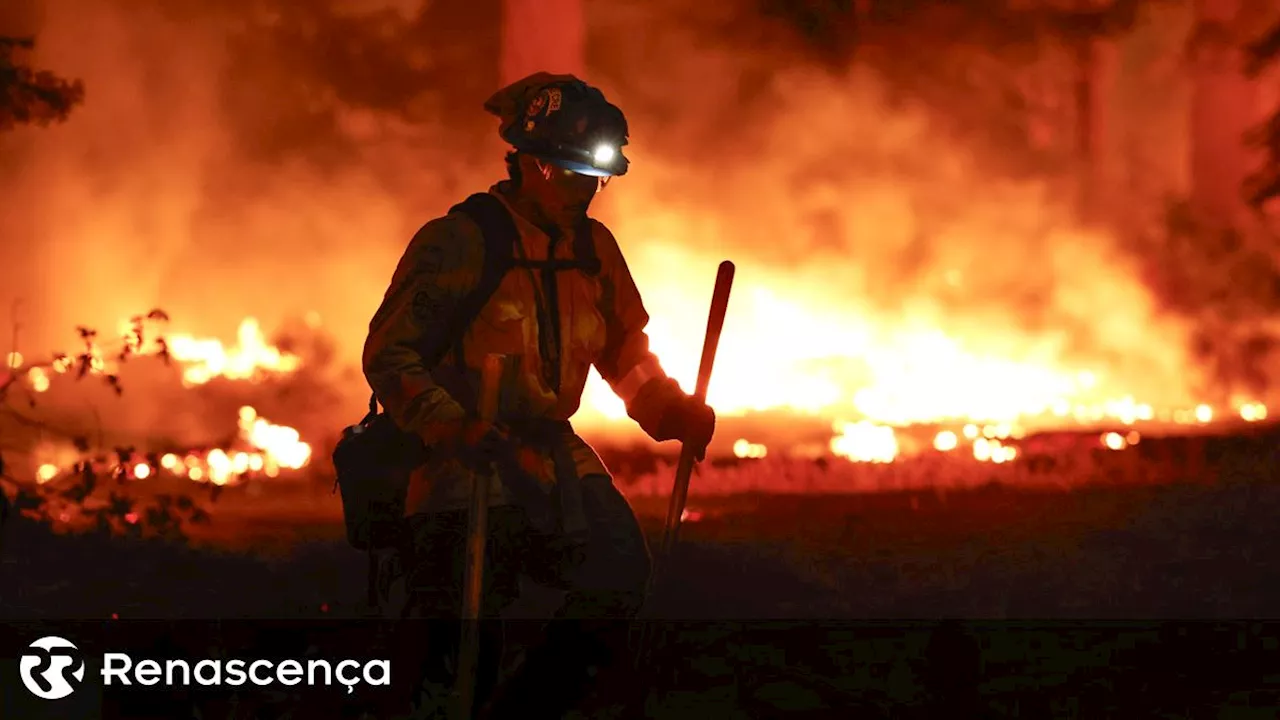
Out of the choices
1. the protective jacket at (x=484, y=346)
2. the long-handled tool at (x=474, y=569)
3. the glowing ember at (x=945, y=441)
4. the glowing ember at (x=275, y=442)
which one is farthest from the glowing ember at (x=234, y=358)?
the long-handled tool at (x=474, y=569)

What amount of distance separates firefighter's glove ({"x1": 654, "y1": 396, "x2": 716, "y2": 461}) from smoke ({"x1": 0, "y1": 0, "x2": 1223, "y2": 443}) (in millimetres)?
13665

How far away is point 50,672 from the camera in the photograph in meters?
6.48

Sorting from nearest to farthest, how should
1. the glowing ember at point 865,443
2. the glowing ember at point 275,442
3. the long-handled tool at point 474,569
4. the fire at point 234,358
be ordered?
the long-handled tool at point 474,569, the glowing ember at point 865,443, the glowing ember at point 275,442, the fire at point 234,358

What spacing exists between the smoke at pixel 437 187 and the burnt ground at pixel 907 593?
8.17m

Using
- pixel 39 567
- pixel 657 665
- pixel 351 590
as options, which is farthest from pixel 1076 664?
pixel 39 567

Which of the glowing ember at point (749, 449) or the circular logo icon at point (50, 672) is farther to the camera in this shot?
the glowing ember at point (749, 449)

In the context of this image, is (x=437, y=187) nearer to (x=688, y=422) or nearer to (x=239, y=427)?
(x=239, y=427)

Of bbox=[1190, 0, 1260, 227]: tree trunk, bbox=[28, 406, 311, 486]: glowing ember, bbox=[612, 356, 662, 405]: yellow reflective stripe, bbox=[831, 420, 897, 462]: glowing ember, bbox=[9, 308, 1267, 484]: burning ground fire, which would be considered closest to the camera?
bbox=[612, 356, 662, 405]: yellow reflective stripe

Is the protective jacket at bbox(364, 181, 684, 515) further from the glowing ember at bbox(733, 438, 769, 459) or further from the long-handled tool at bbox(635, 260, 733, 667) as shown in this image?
the glowing ember at bbox(733, 438, 769, 459)

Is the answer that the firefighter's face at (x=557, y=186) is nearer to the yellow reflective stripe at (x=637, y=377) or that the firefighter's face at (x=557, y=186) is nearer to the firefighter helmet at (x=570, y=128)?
the firefighter helmet at (x=570, y=128)

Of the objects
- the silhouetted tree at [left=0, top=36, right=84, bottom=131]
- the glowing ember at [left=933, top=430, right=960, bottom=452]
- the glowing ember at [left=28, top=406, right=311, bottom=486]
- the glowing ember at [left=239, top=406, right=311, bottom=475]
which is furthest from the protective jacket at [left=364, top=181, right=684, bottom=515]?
the glowing ember at [left=933, top=430, right=960, bottom=452]

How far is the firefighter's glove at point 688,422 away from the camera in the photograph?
645cm

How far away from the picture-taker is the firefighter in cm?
605

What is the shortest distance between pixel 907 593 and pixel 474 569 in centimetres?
430
